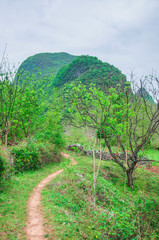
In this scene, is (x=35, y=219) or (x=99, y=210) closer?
(x=99, y=210)

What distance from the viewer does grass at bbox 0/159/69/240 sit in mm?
4770

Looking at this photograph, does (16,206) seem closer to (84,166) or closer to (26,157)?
(26,157)

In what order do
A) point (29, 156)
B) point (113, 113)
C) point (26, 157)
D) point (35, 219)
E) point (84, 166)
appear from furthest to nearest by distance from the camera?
point (84, 166) → point (29, 156) → point (26, 157) → point (113, 113) → point (35, 219)

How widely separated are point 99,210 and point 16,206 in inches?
131

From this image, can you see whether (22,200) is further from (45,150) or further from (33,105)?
(33,105)

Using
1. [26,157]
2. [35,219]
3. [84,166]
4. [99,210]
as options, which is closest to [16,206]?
[35,219]

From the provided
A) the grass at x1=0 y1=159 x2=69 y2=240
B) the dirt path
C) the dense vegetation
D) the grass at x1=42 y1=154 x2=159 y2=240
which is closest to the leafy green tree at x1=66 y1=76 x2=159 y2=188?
the dense vegetation

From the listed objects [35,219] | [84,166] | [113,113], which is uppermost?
[113,113]

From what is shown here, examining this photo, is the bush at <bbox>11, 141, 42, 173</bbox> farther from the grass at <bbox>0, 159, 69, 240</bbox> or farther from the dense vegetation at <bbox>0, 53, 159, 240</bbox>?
the grass at <bbox>0, 159, 69, 240</bbox>

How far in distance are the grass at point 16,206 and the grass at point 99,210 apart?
0.84 m

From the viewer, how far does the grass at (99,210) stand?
4461 millimetres

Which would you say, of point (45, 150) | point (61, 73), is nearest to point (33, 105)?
point (45, 150)

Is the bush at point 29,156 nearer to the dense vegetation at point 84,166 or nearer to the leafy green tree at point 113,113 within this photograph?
the dense vegetation at point 84,166

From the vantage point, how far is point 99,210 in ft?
17.0
